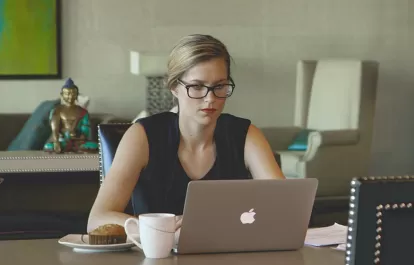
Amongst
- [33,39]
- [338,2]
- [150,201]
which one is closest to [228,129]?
[150,201]

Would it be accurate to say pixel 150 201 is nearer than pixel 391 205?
No

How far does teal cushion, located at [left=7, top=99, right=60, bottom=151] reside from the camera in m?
5.62

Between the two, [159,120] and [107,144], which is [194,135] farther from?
[107,144]

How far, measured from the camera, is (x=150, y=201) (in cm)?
250

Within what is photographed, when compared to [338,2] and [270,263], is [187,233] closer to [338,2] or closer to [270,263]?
[270,263]

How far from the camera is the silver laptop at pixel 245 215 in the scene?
184 cm

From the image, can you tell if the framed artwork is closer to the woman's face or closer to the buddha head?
the buddha head

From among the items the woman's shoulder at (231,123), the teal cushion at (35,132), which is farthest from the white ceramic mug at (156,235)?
the teal cushion at (35,132)

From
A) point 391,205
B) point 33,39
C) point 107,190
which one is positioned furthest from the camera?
point 33,39

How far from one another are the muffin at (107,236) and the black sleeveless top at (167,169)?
484 mm

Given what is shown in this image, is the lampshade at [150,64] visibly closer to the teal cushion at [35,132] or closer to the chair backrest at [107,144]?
the teal cushion at [35,132]

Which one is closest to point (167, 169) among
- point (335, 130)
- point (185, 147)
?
point (185, 147)

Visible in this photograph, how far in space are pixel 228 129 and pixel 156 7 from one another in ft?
13.8

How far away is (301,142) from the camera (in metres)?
6.35
